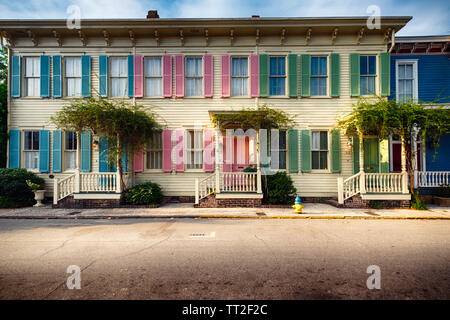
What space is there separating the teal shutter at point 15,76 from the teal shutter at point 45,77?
1.20m

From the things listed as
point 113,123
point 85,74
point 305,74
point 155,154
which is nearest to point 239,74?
point 305,74

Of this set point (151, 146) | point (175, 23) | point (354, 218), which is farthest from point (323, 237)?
point (175, 23)

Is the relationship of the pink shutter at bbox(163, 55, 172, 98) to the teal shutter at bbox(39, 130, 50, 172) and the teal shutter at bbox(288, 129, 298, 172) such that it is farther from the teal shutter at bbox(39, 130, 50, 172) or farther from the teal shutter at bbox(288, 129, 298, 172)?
the teal shutter at bbox(288, 129, 298, 172)

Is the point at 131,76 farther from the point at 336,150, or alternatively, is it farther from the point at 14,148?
the point at 336,150

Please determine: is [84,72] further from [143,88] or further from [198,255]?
[198,255]

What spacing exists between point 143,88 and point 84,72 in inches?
123

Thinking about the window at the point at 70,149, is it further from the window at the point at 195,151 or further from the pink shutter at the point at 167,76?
the window at the point at 195,151

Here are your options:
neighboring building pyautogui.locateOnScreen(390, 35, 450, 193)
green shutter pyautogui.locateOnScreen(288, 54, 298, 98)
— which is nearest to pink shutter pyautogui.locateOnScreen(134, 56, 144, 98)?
green shutter pyautogui.locateOnScreen(288, 54, 298, 98)

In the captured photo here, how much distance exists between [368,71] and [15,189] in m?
18.1

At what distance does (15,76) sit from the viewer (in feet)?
37.1

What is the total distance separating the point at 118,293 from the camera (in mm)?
3029

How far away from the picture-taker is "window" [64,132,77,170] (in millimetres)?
11391

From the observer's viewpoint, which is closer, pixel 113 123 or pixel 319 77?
pixel 113 123

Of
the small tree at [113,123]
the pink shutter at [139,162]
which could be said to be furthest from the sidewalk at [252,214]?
the pink shutter at [139,162]
